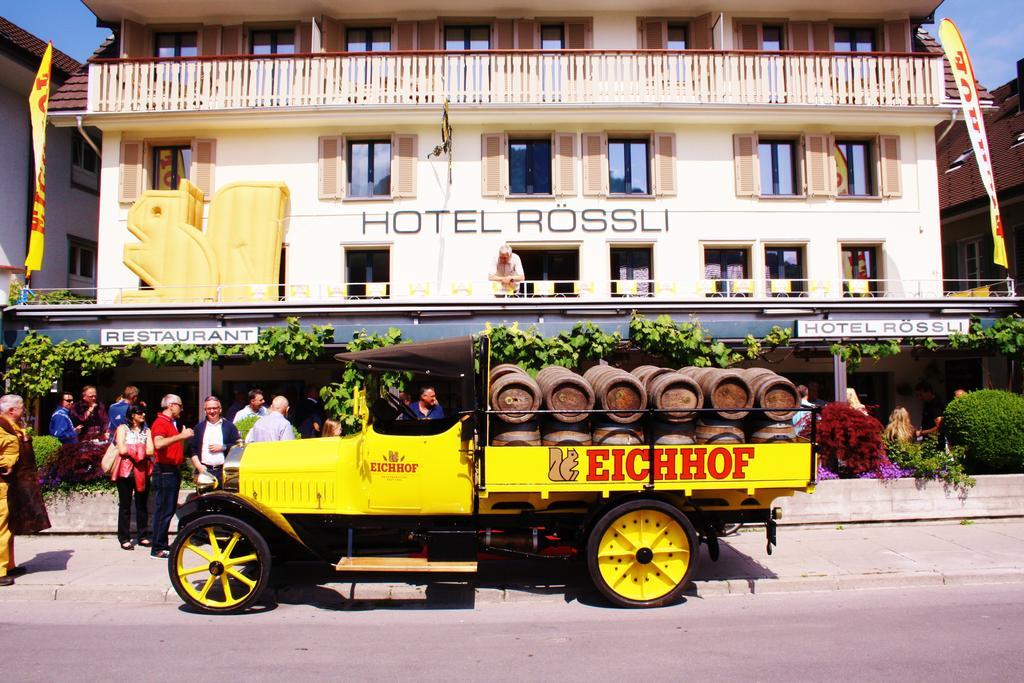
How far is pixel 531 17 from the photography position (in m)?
15.9

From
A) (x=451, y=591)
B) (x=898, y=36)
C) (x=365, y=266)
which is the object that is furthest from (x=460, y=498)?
(x=898, y=36)

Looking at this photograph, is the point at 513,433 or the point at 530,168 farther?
the point at 530,168

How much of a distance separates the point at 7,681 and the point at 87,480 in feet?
17.8

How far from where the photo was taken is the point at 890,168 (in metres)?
15.3

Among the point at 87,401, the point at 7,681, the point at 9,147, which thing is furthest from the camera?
the point at 9,147

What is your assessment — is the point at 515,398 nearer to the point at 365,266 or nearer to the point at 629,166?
the point at 365,266

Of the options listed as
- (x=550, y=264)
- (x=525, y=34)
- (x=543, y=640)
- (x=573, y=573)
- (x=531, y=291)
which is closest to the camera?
(x=543, y=640)

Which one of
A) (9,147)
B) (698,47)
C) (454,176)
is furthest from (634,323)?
(9,147)

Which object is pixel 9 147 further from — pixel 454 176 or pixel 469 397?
pixel 469 397

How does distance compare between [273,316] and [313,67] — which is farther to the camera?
[313,67]

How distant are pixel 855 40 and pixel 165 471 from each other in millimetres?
16914

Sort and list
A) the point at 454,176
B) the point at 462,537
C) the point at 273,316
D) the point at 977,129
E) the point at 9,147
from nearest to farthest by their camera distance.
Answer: the point at 462,537 < the point at 273,316 < the point at 977,129 < the point at 454,176 < the point at 9,147

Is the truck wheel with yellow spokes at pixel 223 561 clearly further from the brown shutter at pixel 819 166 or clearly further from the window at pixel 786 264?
the brown shutter at pixel 819 166

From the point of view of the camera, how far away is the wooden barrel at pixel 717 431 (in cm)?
641
